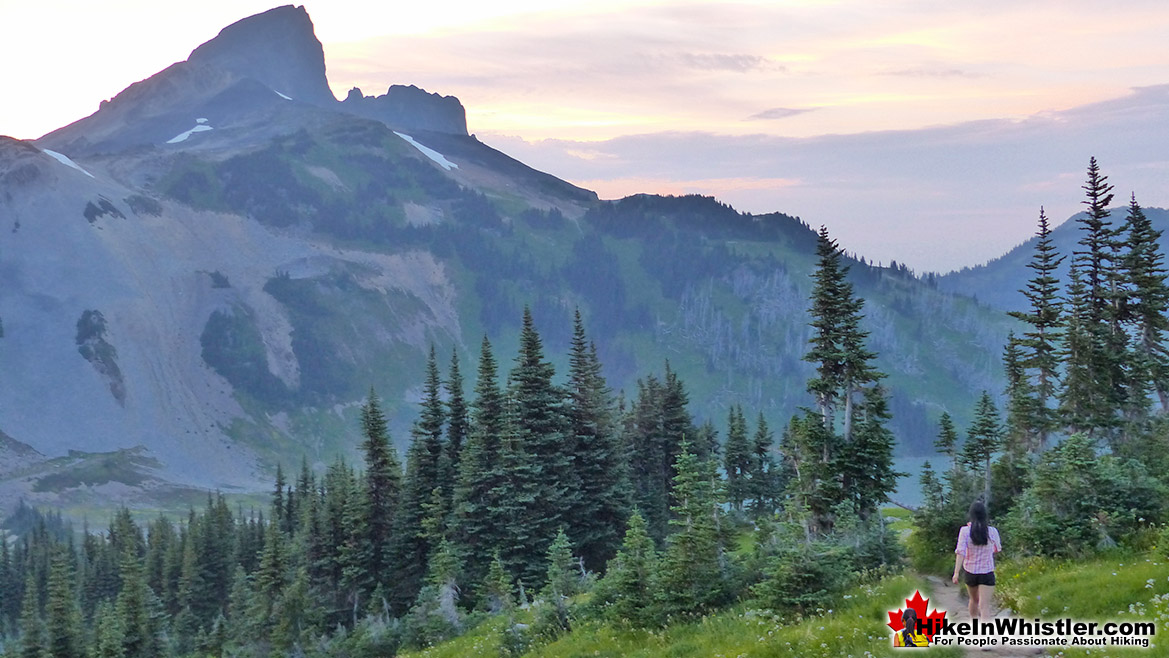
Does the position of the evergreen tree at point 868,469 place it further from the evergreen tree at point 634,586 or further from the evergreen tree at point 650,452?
the evergreen tree at point 650,452

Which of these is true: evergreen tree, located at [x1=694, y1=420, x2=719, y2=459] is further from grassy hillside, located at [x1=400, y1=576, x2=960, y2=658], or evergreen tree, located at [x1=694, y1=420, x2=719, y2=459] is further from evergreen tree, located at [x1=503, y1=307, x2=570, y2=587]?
grassy hillside, located at [x1=400, y1=576, x2=960, y2=658]

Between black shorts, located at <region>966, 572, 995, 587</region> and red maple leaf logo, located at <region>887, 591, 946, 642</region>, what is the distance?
87 centimetres

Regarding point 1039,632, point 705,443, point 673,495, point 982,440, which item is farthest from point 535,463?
point 1039,632

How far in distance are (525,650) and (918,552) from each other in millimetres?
14196

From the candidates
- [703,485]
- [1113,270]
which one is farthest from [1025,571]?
[1113,270]

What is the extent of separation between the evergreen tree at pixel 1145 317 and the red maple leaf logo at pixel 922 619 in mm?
28119

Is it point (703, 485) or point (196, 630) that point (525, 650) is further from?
point (196, 630)

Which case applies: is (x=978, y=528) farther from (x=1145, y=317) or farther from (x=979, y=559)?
(x=1145, y=317)

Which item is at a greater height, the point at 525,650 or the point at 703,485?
the point at 703,485

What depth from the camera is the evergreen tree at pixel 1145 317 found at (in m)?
39.6

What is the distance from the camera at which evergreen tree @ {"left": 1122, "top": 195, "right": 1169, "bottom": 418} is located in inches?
1558

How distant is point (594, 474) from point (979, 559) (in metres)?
41.3

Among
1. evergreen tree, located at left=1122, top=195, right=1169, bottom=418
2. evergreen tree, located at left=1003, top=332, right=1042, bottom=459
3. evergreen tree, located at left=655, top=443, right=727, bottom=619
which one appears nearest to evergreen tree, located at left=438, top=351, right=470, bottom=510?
evergreen tree, located at left=1003, top=332, right=1042, bottom=459

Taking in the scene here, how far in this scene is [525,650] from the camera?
2455 cm
